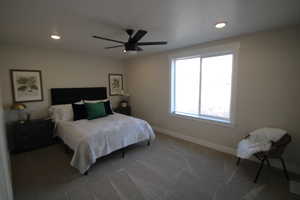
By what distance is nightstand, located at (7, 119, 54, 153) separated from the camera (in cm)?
299

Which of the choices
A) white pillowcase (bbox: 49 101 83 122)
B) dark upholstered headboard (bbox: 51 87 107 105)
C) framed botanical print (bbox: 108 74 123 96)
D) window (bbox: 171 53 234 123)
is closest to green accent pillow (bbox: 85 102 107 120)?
white pillowcase (bbox: 49 101 83 122)

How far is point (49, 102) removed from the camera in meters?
3.67

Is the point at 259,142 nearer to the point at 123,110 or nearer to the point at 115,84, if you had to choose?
the point at 123,110

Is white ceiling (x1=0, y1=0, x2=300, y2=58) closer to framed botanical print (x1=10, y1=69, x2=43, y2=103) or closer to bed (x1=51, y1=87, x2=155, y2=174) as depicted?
framed botanical print (x1=10, y1=69, x2=43, y2=103)

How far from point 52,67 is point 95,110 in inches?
62.3

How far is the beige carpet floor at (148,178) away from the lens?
190cm

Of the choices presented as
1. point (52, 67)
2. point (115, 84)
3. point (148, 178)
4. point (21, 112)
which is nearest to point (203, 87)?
point (148, 178)

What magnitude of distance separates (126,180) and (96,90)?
116 inches

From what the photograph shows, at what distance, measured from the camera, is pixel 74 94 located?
3.98 metres

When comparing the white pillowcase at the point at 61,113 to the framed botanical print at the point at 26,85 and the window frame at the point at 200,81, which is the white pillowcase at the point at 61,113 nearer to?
the framed botanical print at the point at 26,85

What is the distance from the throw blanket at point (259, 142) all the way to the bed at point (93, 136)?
1.77 m

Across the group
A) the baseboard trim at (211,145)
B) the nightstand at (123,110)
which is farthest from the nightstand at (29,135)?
the baseboard trim at (211,145)

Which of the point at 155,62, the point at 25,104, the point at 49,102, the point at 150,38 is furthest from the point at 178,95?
the point at 25,104

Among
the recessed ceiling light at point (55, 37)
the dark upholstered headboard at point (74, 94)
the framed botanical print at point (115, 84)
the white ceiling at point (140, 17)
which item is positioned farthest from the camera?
the framed botanical print at point (115, 84)
